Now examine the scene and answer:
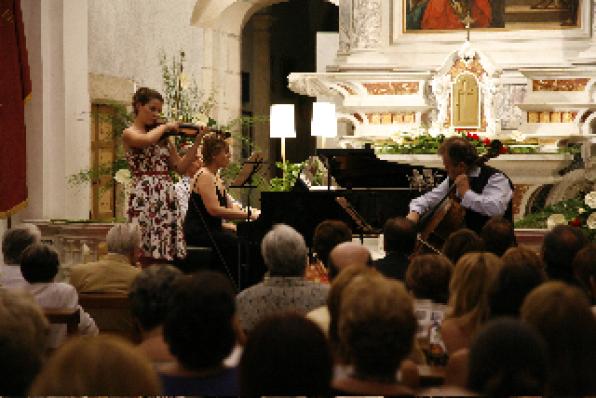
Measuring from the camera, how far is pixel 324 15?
74.3ft

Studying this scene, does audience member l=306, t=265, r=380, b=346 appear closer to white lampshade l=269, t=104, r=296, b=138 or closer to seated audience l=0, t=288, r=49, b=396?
seated audience l=0, t=288, r=49, b=396

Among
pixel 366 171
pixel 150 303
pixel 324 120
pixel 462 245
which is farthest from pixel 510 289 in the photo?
pixel 324 120

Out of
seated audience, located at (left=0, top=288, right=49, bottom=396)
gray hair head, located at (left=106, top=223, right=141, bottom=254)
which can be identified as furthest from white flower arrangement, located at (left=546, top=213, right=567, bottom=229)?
seated audience, located at (left=0, top=288, right=49, bottom=396)

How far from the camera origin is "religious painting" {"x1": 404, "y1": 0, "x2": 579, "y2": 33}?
1404cm

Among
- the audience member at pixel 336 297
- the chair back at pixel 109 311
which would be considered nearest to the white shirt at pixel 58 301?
the chair back at pixel 109 311

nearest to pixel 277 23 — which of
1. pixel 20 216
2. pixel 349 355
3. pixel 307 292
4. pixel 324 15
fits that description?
pixel 324 15

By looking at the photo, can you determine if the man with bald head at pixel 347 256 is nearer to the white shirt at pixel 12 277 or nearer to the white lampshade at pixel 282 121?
the white shirt at pixel 12 277

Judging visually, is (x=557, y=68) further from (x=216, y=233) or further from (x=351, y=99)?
(x=216, y=233)

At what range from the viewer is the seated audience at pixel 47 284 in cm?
539

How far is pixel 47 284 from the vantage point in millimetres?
5492

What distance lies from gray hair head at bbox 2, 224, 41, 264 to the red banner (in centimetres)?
468

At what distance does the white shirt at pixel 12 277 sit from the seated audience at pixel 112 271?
0.86 ft

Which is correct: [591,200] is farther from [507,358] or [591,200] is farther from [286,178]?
[507,358]

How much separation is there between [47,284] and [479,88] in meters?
8.69
